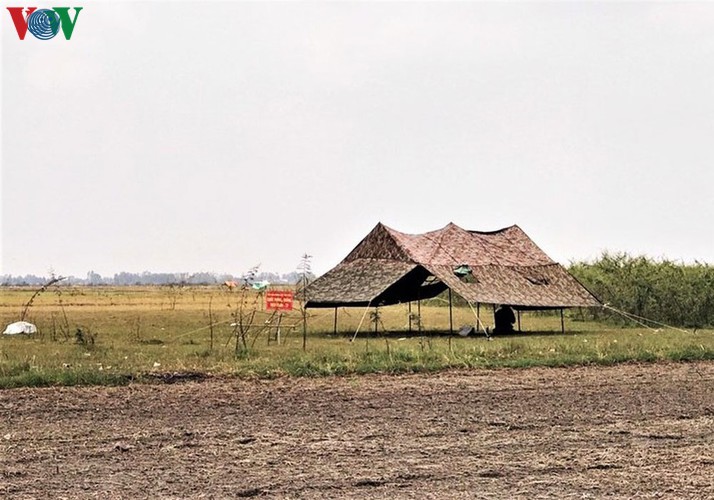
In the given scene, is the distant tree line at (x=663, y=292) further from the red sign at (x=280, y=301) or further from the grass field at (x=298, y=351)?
the red sign at (x=280, y=301)

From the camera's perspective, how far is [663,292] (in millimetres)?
25203

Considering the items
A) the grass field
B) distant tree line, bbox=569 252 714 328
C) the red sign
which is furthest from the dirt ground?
distant tree line, bbox=569 252 714 328

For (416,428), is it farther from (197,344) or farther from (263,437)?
(197,344)

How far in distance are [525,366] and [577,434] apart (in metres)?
5.63

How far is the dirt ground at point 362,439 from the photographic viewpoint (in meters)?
6.69

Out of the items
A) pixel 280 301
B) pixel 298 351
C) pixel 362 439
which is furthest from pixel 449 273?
pixel 362 439

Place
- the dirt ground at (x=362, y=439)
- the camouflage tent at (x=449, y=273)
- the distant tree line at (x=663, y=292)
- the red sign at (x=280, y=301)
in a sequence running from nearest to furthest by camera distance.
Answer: the dirt ground at (x=362, y=439)
the red sign at (x=280, y=301)
the camouflage tent at (x=449, y=273)
the distant tree line at (x=663, y=292)

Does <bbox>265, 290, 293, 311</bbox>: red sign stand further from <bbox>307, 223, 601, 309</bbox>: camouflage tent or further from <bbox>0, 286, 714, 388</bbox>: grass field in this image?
<bbox>307, 223, 601, 309</bbox>: camouflage tent


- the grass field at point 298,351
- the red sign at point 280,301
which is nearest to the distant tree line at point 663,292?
the grass field at point 298,351

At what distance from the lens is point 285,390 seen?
1150cm

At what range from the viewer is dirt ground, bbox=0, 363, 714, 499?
6.69 metres

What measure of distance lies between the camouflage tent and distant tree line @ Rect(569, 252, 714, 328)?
3.69 metres

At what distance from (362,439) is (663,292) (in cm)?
1869

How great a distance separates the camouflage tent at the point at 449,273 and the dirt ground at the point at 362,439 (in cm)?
809
